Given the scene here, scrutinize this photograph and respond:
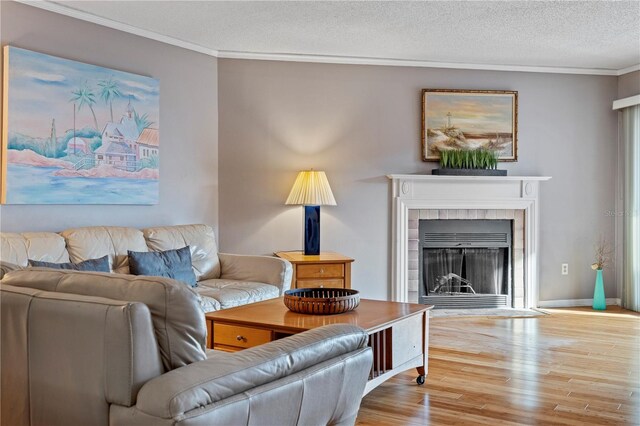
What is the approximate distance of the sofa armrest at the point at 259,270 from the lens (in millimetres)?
4852

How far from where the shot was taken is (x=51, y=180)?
14.3ft

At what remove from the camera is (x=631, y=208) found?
6434 millimetres

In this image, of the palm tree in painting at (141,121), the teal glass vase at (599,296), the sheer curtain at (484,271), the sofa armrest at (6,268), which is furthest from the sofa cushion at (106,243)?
the teal glass vase at (599,296)

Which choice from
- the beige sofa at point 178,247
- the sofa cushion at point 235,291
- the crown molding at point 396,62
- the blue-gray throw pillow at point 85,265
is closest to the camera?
the blue-gray throw pillow at point 85,265

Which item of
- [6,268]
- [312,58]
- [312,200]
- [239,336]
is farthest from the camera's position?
[312,58]

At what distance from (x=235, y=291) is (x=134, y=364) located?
273cm

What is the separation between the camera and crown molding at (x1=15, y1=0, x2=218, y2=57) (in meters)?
4.35

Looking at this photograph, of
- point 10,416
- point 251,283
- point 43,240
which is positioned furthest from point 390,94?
point 10,416

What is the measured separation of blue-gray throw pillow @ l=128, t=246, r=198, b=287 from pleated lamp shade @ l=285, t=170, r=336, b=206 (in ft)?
4.11

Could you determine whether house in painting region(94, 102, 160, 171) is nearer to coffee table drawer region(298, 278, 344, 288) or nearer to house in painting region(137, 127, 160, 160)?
house in painting region(137, 127, 160, 160)

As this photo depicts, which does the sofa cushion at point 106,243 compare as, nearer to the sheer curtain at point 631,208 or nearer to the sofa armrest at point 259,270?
the sofa armrest at point 259,270

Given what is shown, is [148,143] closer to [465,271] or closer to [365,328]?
[365,328]

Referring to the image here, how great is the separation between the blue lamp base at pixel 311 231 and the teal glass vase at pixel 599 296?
2.93 m

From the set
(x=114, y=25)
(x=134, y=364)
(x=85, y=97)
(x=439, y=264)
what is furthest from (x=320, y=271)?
(x=134, y=364)
